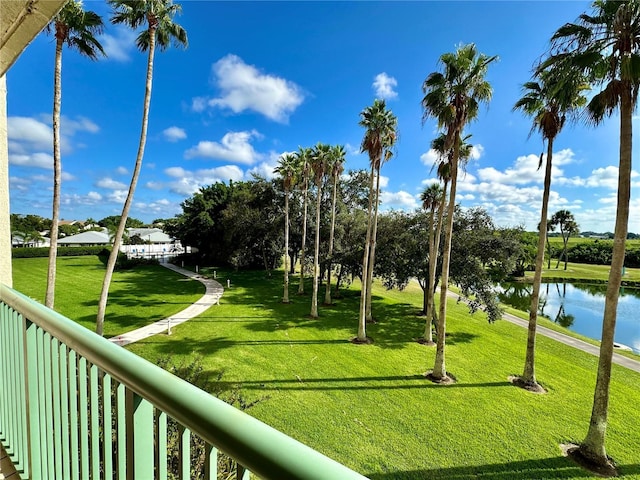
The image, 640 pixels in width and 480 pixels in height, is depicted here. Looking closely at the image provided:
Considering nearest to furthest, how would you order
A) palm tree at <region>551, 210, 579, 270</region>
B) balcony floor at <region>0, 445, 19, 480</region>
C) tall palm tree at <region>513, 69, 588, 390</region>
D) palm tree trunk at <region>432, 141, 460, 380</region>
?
balcony floor at <region>0, 445, 19, 480</region> → tall palm tree at <region>513, 69, 588, 390</region> → palm tree trunk at <region>432, 141, 460, 380</region> → palm tree at <region>551, 210, 579, 270</region>

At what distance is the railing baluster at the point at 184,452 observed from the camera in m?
0.88

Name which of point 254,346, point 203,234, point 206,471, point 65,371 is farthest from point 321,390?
point 203,234

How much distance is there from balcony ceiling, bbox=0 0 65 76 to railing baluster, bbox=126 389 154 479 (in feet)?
8.54

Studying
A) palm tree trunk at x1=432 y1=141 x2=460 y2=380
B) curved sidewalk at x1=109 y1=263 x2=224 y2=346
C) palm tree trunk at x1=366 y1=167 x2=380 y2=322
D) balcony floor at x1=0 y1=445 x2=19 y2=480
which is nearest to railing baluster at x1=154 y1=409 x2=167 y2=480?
balcony floor at x1=0 y1=445 x2=19 y2=480

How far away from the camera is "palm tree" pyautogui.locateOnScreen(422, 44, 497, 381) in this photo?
1072cm

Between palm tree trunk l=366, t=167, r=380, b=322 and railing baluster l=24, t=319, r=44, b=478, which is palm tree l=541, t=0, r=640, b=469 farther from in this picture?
railing baluster l=24, t=319, r=44, b=478

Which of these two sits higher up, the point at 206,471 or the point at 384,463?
the point at 206,471

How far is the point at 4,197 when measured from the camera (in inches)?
116

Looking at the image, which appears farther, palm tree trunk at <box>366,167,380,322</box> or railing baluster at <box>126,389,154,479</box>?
palm tree trunk at <box>366,167,380,322</box>

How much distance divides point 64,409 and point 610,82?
1165cm

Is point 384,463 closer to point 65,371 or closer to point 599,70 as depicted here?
point 65,371

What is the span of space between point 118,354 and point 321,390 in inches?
428

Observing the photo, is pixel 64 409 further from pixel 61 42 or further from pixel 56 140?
pixel 61 42

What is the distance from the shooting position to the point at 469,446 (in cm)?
842
